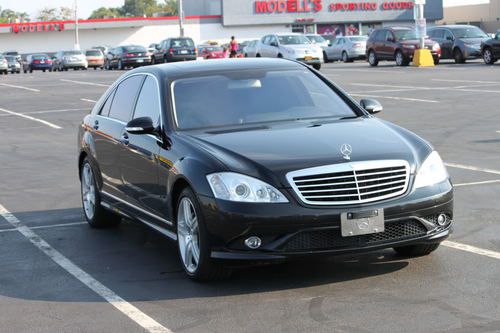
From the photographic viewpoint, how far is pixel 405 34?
44.3m

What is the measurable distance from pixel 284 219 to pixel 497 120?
12105 millimetres

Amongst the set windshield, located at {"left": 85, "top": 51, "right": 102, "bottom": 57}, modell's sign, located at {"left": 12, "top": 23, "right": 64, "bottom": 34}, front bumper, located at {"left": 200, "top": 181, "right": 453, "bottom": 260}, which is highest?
modell's sign, located at {"left": 12, "top": 23, "right": 64, "bottom": 34}

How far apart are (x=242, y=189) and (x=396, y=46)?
37683mm

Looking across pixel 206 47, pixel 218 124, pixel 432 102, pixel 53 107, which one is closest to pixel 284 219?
pixel 218 124

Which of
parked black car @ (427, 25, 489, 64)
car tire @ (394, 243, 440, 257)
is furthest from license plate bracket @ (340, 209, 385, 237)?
parked black car @ (427, 25, 489, 64)

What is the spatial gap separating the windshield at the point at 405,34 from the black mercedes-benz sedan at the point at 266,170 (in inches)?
1413

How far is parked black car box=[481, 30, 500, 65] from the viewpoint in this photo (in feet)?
129

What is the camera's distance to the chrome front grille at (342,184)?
662 cm

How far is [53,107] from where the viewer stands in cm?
2644

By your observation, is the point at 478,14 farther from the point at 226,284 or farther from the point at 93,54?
the point at 226,284

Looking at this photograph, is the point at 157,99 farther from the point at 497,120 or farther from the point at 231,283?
the point at 497,120

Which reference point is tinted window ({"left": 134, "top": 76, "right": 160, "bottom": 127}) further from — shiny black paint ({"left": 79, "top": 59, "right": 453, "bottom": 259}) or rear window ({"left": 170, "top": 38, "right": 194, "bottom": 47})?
rear window ({"left": 170, "top": 38, "right": 194, "bottom": 47})

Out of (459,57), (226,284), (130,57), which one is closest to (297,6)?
(130,57)

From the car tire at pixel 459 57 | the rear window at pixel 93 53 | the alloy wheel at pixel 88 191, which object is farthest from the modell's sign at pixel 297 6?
the alloy wheel at pixel 88 191
